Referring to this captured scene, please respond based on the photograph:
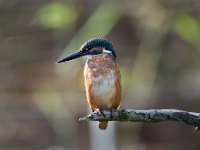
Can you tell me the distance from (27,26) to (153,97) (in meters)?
0.63

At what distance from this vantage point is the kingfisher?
4.65 ft

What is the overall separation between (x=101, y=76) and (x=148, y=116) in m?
0.20

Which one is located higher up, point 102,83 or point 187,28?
point 187,28

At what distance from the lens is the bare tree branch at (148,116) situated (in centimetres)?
125

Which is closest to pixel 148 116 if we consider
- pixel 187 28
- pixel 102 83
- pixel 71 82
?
pixel 102 83

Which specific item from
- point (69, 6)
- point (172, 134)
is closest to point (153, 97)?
point (172, 134)

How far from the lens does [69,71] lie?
3.06 meters

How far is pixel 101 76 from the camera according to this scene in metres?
1.43

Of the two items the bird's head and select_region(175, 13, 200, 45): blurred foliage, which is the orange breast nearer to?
the bird's head

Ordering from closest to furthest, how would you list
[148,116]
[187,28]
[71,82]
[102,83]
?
[148,116] < [102,83] < [187,28] < [71,82]

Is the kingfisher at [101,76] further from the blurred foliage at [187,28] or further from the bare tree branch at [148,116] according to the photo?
the blurred foliage at [187,28]

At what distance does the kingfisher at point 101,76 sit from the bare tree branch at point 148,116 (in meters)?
0.10

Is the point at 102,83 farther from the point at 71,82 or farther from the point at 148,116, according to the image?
the point at 71,82

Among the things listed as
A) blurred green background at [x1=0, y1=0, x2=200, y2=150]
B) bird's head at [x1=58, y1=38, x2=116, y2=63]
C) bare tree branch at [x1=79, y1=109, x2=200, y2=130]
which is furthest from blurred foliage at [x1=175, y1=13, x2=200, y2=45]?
bare tree branch at [x1=79, y1=109, x2=200, y2=130]
